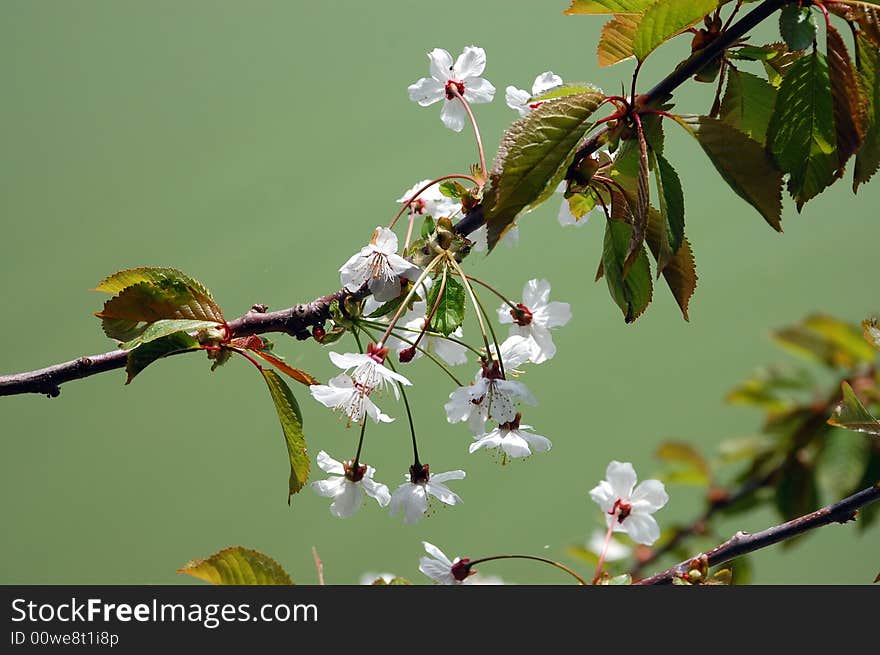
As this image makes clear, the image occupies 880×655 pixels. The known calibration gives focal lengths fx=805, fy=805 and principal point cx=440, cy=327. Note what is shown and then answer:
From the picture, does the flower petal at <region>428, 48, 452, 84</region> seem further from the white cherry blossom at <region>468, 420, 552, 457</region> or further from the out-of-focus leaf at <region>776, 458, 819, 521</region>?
the out-of-focus leaf at <region>776, 458, 819, 521</region>

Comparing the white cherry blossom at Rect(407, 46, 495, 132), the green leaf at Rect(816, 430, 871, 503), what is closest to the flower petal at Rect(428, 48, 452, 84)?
A: the white cherry blossom at Rect(407, 46, 495, 132)

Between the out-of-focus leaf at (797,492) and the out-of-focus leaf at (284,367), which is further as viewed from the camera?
the out-of-focus leaf at (797,492)

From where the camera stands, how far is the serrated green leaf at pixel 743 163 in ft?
1.25

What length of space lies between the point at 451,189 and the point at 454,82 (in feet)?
0.44

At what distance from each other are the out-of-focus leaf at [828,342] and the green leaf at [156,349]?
2.65 feet

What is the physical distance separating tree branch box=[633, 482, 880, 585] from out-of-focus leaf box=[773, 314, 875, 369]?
1.99 feet

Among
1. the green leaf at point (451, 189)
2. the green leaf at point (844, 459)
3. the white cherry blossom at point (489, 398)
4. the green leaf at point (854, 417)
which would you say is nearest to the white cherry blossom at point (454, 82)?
the green leaf at point (451, 189)

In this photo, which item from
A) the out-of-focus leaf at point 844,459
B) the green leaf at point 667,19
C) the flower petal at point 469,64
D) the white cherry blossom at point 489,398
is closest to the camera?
the green leaf at point 667,19

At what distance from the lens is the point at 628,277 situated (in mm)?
439

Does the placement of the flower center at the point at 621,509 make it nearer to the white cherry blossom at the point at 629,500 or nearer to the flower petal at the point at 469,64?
the white cherry blossom at the point at 629,500

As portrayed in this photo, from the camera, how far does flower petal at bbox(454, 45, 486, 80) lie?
0.57 meters

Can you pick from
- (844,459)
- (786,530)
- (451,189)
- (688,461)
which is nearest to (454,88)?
(451,189)

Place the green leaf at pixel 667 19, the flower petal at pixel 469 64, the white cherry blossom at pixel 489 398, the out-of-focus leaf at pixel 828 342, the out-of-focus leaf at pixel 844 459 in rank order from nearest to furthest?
the green leaf at pixel 667 19
the white cherry blossom at pixel 489 398
the flower petal at pixel 469 64
the out-of-focus leaf at pixel 844 459
the out-of-focus leaf at pixel 828 342
